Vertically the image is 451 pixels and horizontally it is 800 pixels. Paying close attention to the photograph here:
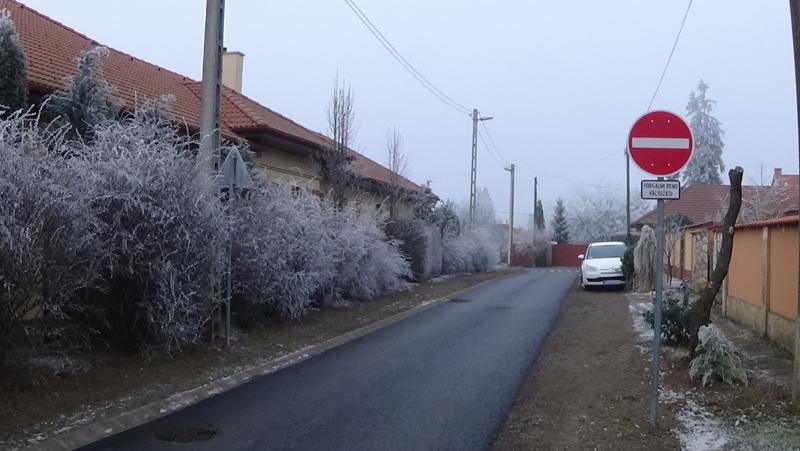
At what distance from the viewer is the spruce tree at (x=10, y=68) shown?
9352 mm

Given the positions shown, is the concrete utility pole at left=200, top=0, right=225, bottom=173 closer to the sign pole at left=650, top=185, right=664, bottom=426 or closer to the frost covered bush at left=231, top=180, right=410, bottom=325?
the frost covered bush at left=231, top=180, right=410, bottom=325

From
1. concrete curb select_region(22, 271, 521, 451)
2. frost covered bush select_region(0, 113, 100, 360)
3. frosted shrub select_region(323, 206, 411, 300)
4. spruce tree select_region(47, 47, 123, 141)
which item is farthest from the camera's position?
frosted shrub select_region(323, 206, 411, 300)

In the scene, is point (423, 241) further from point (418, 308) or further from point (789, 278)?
point (789, 278)

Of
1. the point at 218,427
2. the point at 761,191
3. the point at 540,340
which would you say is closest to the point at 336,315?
the point at 540,340

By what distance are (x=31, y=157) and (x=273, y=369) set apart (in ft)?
13.0

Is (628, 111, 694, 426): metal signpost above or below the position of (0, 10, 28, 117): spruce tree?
below

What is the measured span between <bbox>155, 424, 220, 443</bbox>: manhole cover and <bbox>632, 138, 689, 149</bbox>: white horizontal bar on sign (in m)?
4.55

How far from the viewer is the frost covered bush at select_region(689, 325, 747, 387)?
752 cm

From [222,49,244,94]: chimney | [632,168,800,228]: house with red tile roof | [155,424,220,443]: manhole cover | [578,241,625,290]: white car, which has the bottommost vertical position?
[155,424,220,443]: manhole cover

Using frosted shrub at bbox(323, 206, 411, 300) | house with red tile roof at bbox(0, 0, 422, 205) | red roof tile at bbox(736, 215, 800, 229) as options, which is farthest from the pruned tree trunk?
house with red tile roof at bbox(0, 0, 422, 205)

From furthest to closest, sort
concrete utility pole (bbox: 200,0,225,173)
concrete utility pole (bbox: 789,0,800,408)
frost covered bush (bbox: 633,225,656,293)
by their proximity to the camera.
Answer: frost covered bush (bbox: 633,225,656,293) < concrete utility pole (bbox: 200,0,225,173) < concrete utility pole (bbox: 789,0,800,408)

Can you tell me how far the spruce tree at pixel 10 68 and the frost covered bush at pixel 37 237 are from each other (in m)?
2.03

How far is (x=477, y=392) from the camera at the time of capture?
8.08 metres

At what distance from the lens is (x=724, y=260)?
8.17m
